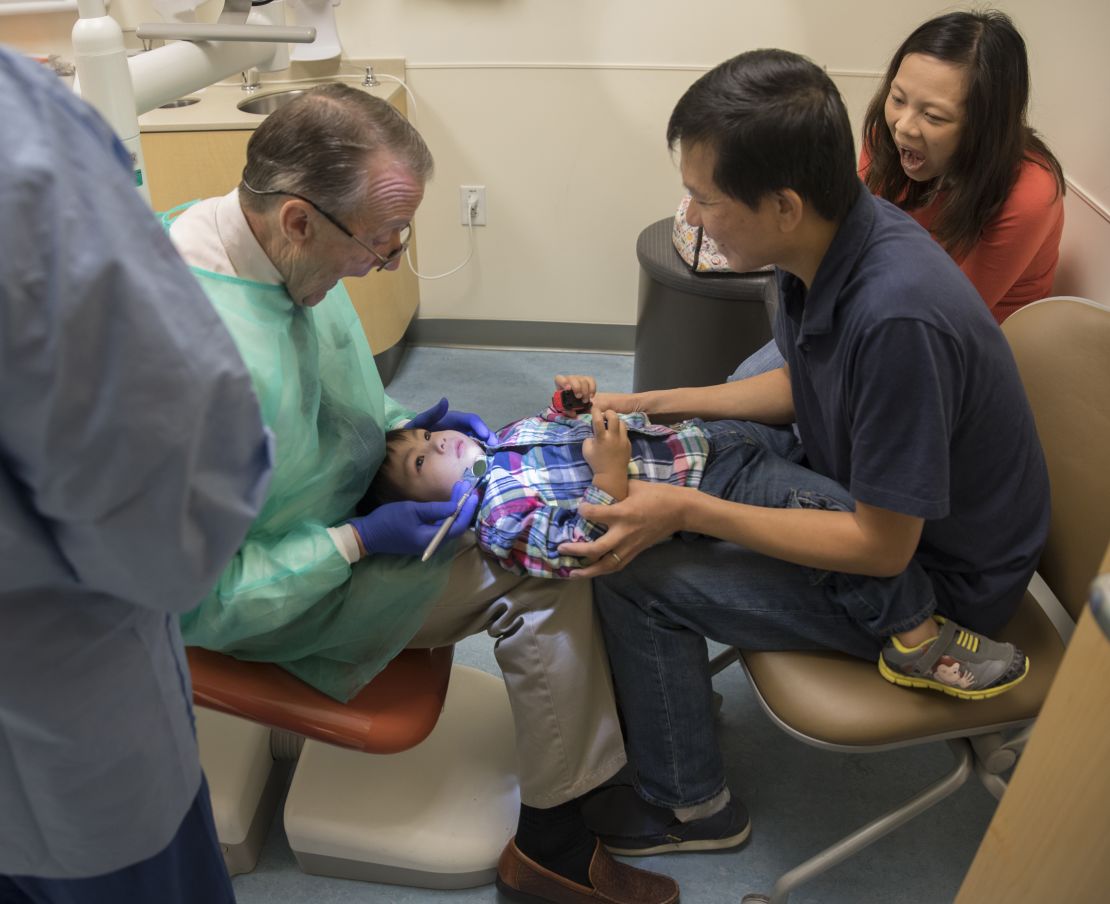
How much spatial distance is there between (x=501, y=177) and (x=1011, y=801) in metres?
2.50

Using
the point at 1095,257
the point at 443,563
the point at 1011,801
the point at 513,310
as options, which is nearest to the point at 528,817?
the point at 443,563

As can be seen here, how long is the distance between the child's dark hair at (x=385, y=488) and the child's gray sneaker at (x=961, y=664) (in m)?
0.77

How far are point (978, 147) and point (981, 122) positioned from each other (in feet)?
0.16

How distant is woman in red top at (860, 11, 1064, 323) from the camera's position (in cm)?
179

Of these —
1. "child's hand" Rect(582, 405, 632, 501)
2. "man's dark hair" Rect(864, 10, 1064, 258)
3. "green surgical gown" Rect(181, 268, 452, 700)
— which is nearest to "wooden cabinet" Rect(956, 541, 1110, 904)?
"child's hand" Rect(582, 405, 632, 501)

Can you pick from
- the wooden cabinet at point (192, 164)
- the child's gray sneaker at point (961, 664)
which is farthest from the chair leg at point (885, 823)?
the wooden cabinet at point (192, 164)

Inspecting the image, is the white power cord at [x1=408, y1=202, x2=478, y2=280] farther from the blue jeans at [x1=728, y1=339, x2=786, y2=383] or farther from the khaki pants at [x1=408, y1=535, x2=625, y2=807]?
the khaki pants at [x1=408, y1=535, x2=625, y2=807]

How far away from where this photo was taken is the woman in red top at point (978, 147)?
1.79 m

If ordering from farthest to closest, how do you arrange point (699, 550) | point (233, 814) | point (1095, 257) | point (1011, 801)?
point (1095, 257), point (233, 814), point (699, 550), point (1011, 801)

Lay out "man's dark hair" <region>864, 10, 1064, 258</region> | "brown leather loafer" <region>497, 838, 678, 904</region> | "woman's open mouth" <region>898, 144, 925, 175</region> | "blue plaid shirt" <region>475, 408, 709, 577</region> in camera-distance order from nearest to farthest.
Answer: "blue plaid shirt" <region>475, 408, 709, 577</region> < "brown leather loafer" <region>497, 838, 678, 904</region> < "man's dark hair" <region>864, 10, 1064, 258</region> < "woman's open mouth" <region>898, 144, 925, 175</region>

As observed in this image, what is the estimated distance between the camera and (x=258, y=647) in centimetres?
128

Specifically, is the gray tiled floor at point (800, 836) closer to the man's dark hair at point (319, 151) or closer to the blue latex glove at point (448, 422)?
the blue latex glove at point (448, 422)

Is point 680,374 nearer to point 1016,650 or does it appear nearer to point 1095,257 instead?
point 1095,257

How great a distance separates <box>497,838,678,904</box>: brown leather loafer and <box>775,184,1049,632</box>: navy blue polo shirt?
648mm
